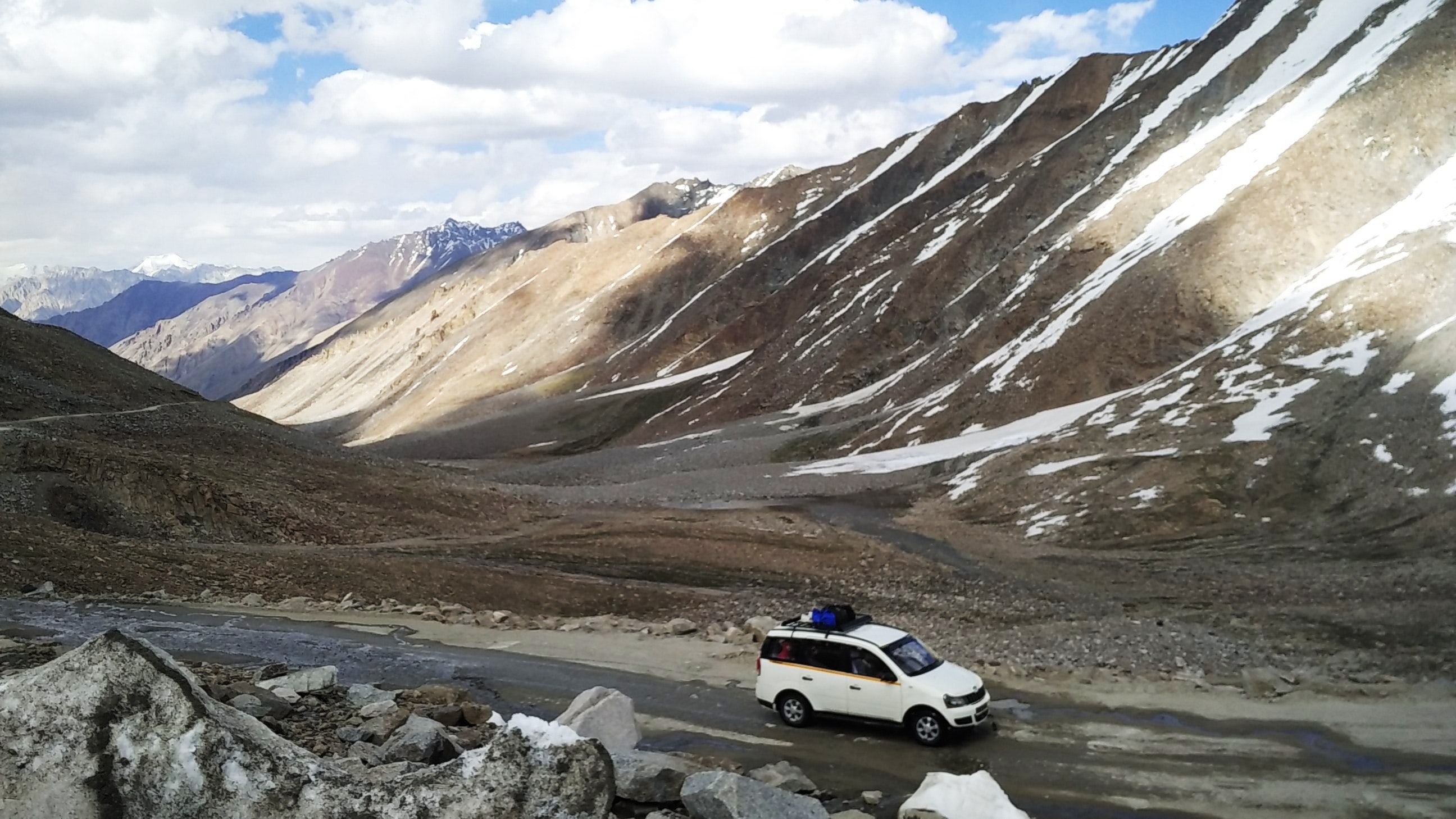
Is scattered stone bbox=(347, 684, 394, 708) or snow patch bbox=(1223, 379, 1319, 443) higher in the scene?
snow patch bbox=(1223, 379, 1319, 443)

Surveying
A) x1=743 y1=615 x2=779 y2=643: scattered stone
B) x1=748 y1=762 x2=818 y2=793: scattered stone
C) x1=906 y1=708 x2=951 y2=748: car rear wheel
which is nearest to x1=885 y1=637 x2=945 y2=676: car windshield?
x1=906 y1=708 x2=951 y2=748: car rear wheel

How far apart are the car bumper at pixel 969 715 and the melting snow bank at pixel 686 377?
93.4 m

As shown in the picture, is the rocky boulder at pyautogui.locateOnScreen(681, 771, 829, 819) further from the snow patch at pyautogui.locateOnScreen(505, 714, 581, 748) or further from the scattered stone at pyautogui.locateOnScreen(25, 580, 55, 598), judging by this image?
the scattered stone at pyautogui.locateOnScreen(25, 580, 55, 598)

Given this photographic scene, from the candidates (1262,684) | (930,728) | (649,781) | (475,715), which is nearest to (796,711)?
(930,728)

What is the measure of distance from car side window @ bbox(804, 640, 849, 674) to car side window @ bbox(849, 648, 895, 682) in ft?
0.30

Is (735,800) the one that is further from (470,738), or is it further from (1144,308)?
(1144,308)

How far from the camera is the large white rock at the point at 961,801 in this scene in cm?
1034

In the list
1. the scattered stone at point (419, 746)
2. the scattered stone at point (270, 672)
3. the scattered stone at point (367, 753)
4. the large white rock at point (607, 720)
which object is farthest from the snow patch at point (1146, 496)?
the scattered stone at point (367, 753)

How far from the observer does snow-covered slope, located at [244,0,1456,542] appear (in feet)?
114

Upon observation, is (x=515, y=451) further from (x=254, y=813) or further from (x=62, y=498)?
(x=254, y=813)

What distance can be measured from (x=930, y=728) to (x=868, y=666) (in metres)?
1.30

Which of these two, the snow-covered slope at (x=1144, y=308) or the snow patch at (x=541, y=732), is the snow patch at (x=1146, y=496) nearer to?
the snow-covered slope at (x=1144, y=308)

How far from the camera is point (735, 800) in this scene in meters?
9.61

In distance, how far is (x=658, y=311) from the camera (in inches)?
5674
